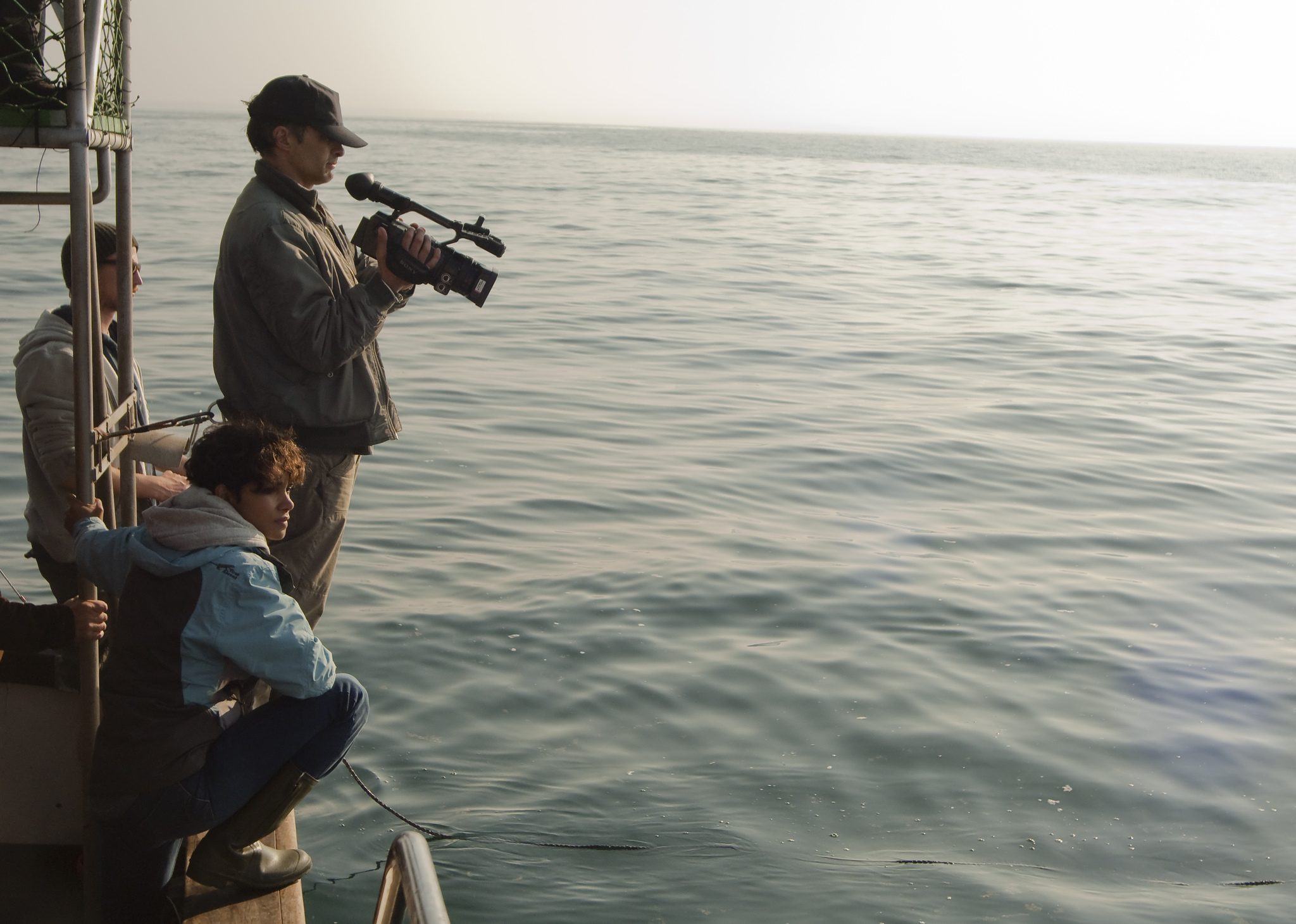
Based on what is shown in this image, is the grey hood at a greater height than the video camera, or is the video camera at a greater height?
the video camera

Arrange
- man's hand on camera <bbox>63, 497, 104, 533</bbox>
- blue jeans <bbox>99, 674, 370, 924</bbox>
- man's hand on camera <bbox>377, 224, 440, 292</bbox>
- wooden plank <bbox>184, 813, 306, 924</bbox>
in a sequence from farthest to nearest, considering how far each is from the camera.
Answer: man's hand on camera <bbox>377, 224, 440, 292</bbox> < wooden plank <bbox>184, 813, 306, 924</bbox> < man's hand on camera <bbox>63, 497, 104, 533</bbox> < blue jeans <bbox>99, 674, 370, 924</bbox>

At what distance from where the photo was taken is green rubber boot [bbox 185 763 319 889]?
2738 mm

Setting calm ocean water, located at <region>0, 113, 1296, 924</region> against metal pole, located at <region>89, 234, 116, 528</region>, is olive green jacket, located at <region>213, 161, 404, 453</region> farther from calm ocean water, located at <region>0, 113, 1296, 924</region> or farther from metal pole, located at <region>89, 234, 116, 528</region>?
calm ocean water, located at <region>0, 113, 1296, 924</region>

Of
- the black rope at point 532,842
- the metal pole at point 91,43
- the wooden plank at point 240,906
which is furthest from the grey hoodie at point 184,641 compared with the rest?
the black rope at point 532,842

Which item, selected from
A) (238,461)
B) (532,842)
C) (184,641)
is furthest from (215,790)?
(532,842)

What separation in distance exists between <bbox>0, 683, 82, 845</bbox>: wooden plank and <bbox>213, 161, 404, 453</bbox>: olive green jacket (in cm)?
86

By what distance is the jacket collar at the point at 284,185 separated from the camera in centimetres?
337

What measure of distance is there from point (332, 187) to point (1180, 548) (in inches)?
1078

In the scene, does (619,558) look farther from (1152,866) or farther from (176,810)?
(176,810)

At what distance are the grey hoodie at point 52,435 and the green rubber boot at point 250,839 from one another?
85 cm

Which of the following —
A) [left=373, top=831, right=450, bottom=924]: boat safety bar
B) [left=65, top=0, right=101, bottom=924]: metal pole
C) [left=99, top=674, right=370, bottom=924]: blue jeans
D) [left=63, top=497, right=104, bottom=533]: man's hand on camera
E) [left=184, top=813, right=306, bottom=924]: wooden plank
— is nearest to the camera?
[left=373, top=831, right=450, bottom=924]: boat safety bar

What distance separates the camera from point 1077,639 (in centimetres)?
595

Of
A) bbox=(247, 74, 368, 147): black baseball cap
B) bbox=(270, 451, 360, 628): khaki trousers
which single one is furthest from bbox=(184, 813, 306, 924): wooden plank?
bbox=(247, 74, 368, 147): black baseball cap

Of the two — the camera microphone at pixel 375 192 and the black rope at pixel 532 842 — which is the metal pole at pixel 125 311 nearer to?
the camera microphone at pixel 375 192
